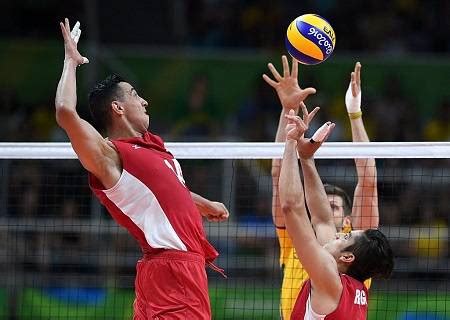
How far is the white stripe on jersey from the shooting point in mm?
6469

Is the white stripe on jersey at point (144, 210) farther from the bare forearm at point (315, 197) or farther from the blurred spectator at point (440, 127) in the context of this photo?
the blurred spectator at point (440, 127)

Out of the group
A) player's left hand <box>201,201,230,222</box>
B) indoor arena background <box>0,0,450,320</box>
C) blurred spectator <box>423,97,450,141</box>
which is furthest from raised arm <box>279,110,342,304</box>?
blurred spectator <box>423,97,450,141</box>

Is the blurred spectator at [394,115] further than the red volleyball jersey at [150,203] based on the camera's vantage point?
Yes

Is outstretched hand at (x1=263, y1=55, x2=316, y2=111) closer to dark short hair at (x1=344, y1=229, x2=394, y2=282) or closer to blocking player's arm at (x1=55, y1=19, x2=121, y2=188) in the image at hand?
dark short hair at (x1=344, y1=229, x2=394, y2=282)

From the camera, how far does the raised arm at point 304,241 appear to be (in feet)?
20.4

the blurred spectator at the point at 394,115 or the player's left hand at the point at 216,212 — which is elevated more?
the blurred spectator at the point at 394,115

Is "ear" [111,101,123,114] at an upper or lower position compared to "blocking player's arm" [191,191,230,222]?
upper

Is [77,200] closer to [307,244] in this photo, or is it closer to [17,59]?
[17,59]

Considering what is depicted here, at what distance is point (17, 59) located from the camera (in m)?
17.0

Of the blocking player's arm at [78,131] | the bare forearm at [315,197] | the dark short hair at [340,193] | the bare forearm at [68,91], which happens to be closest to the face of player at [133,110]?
the blocking player's arm at [78,131]

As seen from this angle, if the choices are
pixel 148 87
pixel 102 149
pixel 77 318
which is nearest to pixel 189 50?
pixel 148 87

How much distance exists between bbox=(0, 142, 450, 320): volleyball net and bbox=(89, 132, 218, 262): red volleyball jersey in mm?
4117

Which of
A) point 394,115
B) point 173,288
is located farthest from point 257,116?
point 173,288

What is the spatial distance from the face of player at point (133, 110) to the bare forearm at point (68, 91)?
2.07 ft
